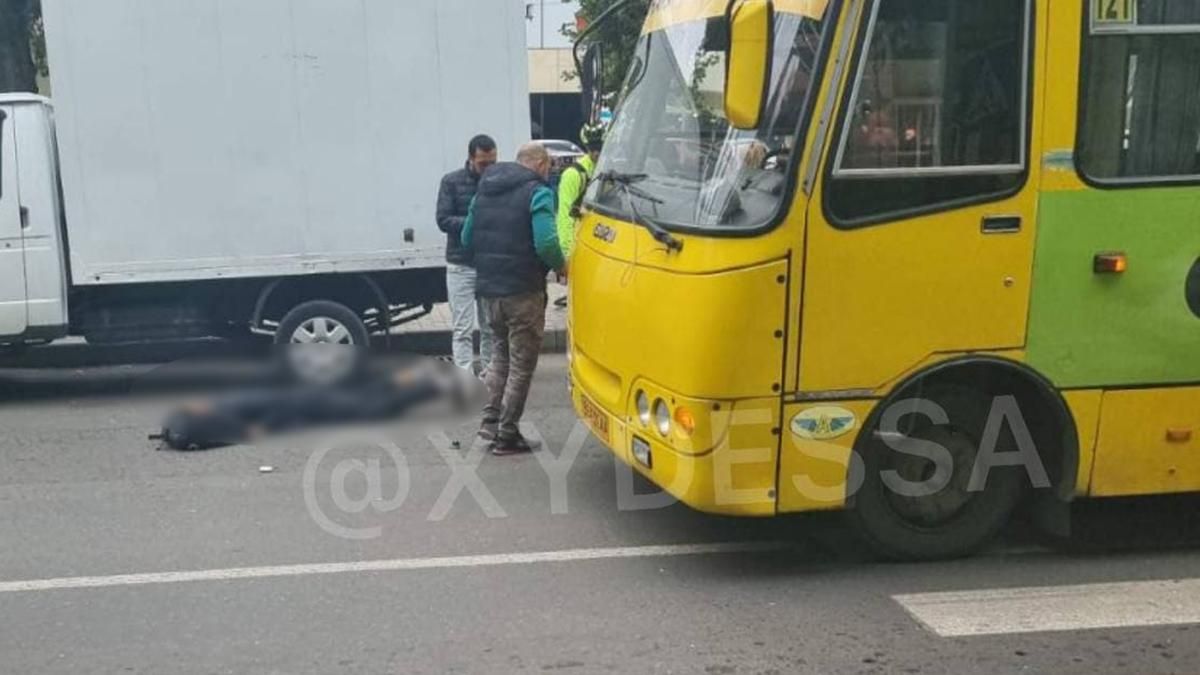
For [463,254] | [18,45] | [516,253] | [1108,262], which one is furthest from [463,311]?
[18,45]

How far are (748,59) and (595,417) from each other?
1859 millimetres

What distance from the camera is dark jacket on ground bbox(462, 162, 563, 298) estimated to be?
6.70 metres

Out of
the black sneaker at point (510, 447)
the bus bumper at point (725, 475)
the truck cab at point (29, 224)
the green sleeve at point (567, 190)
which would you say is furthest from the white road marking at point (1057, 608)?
the truck cab at point (29, 224)

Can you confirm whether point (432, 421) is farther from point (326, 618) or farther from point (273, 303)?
point (273, 303)

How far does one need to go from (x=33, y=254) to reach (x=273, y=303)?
1.64 metres

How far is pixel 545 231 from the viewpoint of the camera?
6691 millimetres

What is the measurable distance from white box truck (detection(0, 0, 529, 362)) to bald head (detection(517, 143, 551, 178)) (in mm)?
2423

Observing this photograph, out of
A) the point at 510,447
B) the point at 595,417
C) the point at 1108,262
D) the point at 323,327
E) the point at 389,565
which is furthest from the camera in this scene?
the point at 323,327

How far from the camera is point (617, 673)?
428 cm

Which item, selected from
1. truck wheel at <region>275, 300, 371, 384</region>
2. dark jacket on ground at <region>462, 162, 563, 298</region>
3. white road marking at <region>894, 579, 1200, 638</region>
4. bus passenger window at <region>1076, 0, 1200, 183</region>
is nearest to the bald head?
dark jacket on ground at <region>462, 162, 563, 298</region>

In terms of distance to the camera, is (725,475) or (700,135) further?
(700,135)

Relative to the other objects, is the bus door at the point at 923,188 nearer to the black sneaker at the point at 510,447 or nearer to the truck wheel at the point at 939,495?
the truck wheel at the point at 939,495

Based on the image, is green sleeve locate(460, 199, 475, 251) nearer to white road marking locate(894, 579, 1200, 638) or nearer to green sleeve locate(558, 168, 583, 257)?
green sleeve locate(558, 168, 583, 257)

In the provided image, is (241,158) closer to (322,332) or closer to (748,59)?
(322,332)
